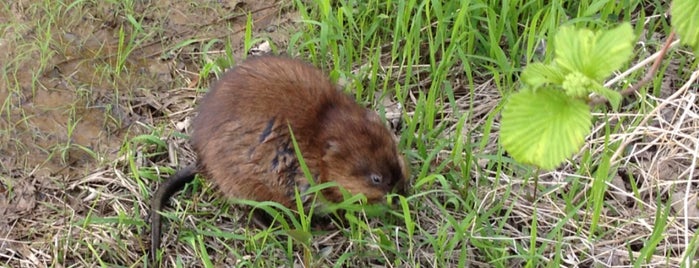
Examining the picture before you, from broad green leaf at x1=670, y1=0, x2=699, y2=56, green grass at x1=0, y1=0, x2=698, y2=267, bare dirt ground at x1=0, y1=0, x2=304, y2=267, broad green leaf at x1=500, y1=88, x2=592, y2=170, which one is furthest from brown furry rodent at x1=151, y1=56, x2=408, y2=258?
broad green leaf at x1=670, y1=0, x2=699, y2=56

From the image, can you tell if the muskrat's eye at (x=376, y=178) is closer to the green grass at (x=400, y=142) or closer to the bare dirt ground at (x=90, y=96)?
the green grass at (x=400, y=142)

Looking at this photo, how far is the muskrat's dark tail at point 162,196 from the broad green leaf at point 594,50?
5.76 ft

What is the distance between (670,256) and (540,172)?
642mm

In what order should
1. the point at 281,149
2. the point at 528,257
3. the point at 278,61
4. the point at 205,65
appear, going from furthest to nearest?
the point at 205,65 < the point at 278,61 < the point at 281,149 < the point at 528,257

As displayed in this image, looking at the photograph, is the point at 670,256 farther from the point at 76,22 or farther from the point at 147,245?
the point at 76,22

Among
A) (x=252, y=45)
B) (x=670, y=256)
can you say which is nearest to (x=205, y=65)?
(x=252, y=45)

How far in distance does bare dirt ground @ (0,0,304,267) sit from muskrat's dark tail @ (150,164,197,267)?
0.30 ft

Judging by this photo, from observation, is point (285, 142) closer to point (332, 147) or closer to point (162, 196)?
point (332, 147)

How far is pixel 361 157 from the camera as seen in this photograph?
329 centimetres

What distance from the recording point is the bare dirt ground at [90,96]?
3.60 m

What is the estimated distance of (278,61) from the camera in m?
3.60

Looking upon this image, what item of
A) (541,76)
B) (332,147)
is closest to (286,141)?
(332,147)

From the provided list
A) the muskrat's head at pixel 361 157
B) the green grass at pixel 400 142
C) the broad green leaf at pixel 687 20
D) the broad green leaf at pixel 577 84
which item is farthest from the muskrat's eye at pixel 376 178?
the broad green leaf at pixel 687 20

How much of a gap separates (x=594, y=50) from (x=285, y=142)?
1.35 meters
